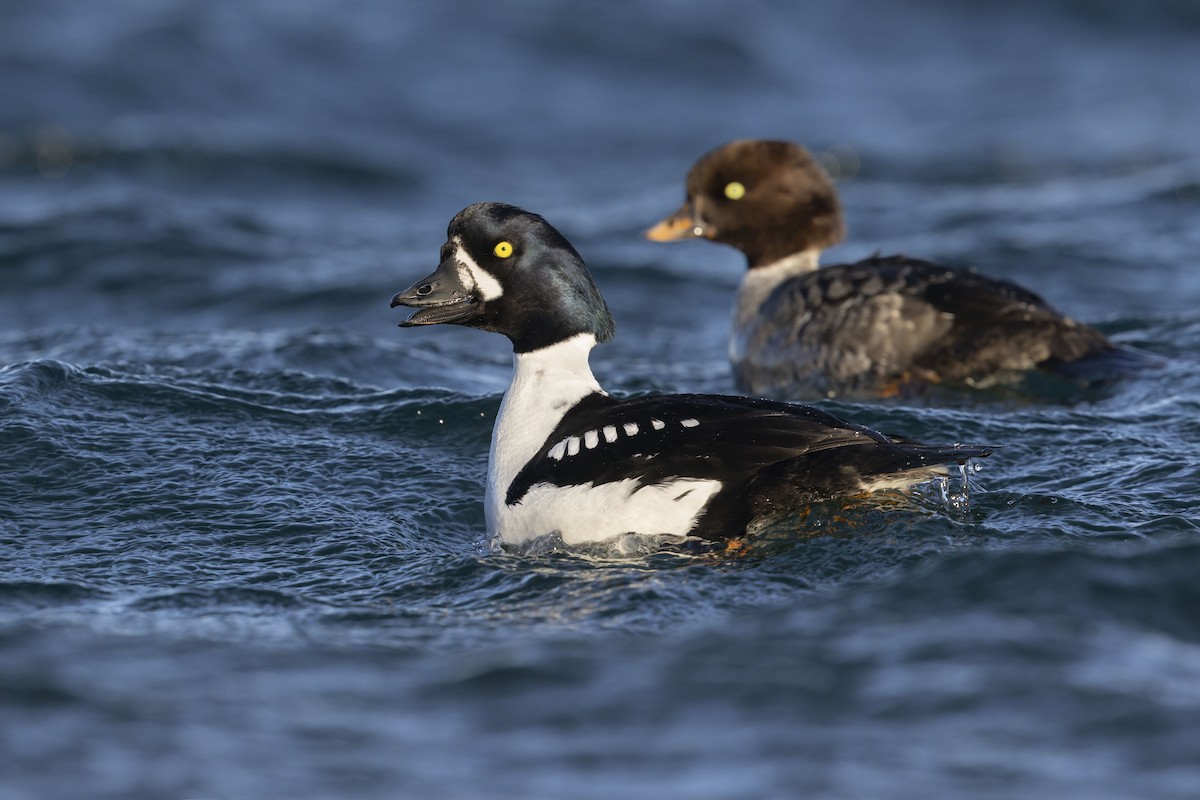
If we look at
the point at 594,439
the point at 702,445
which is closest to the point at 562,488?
the point at 594,439

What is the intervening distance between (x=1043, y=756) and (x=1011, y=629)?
755 mm

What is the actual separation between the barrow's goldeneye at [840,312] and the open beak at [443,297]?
11.8ft

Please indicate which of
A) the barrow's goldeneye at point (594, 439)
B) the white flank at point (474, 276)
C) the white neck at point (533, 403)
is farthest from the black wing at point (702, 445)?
the white flank at point (474, 276)

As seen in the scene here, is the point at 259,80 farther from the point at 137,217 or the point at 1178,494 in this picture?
the point at 1178,494

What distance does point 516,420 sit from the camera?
655 centimetres

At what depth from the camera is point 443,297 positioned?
6.62m

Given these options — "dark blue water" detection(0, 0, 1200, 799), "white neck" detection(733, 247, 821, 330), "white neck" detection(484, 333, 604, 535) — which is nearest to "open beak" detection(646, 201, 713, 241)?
"white neck" detection(733, 247, 821, 330)

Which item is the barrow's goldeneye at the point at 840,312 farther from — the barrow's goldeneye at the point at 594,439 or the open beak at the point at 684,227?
the barrow's goldeneye at the point at 594,439

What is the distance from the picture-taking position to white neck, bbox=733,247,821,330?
35.2 feet

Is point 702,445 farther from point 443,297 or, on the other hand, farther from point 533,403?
point 443,297

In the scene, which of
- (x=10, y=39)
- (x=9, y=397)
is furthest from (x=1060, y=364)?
(x=10, y=39)

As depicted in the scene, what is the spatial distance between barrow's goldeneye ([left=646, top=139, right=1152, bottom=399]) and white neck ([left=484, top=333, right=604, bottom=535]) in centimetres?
327

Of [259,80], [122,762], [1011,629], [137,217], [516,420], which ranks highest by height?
[259,80]

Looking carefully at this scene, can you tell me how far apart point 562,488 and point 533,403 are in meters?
0.56
